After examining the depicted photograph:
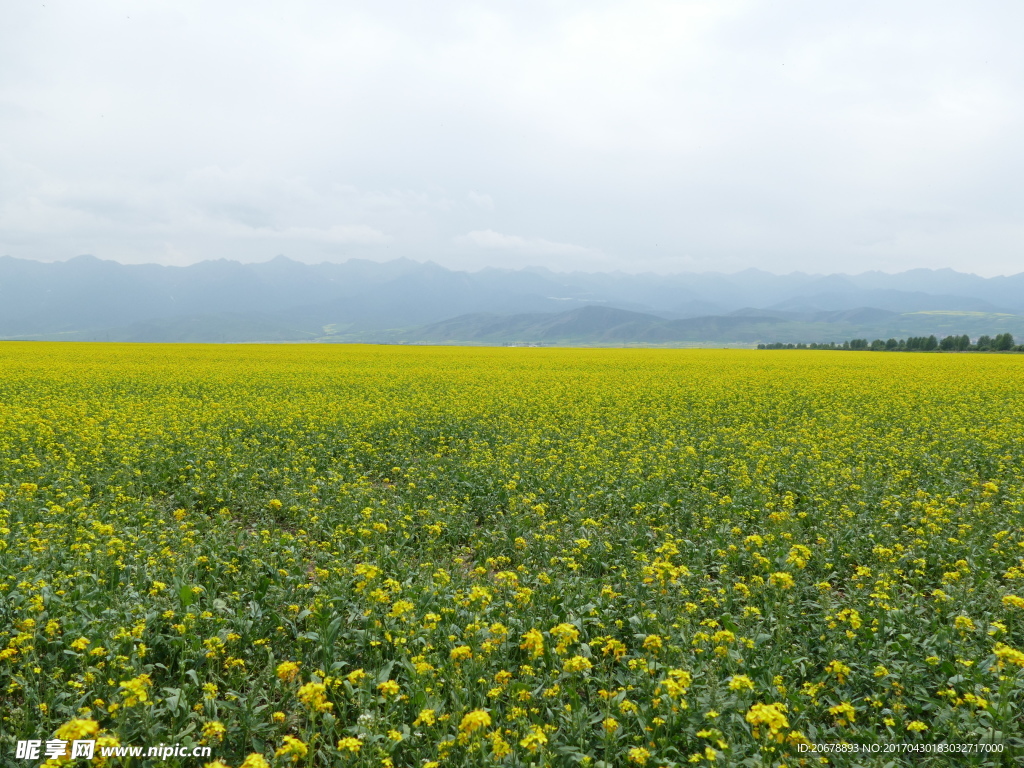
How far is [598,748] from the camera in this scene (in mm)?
4465

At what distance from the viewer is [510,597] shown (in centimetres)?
665

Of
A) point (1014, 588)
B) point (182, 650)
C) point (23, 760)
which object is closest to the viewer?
point (23, 760)

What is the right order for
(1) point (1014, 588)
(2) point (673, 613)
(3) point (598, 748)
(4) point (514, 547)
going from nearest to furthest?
(3) point (598, 748) → (2) point (673, 613) → (1) point (1014, 588) → (4) point (514, 547)

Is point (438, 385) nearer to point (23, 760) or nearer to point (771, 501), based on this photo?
point (771, 501)

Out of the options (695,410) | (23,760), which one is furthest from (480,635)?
(695,410)

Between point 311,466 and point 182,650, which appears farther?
point 311,466

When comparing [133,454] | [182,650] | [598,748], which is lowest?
[598,748]

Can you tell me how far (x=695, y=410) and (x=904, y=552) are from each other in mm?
12914

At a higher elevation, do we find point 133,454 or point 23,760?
point 133,454

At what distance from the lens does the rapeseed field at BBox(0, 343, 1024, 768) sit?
173 inches

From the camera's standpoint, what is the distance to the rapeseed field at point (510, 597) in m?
4.40

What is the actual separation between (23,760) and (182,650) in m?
1.36

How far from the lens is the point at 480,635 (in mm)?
5586

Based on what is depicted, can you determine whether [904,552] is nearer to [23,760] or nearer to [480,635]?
[480,635]
